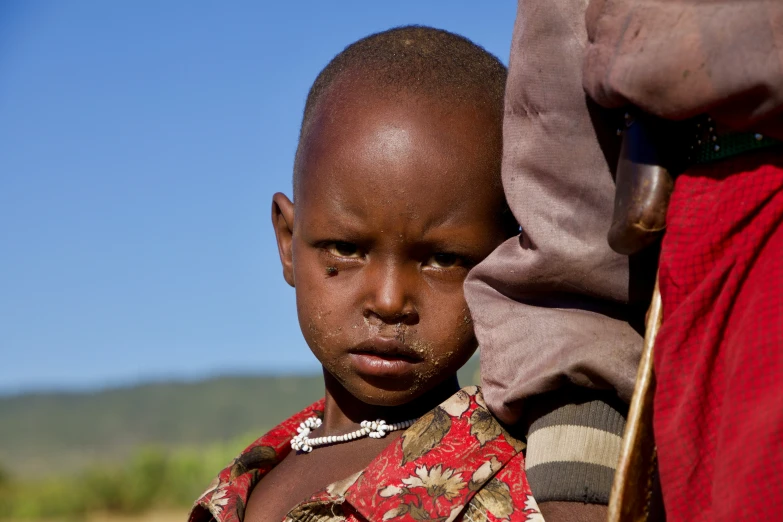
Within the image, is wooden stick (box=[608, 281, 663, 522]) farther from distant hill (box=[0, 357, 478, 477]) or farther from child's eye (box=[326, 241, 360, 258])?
distant hill (box=[0, 357, 478, 477])

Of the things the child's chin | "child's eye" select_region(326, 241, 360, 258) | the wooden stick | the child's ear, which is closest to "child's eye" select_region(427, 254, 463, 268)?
"child's eye" select_region(326, 241, 360, 258)

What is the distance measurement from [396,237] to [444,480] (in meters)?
0.50

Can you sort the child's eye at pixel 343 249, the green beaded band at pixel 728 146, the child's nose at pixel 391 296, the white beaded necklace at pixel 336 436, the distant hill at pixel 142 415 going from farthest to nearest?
the distant hill at pixel 142 415 → the white beaded necklace at pixel 336 436 → the child's eye at pixel 343 249 → the child's nose at pixel 391 296 → the green beaded band at pixel 728 146

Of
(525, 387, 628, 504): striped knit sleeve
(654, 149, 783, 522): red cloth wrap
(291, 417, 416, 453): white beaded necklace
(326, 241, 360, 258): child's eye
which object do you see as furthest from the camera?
(291, 417, 416, 453): white beaded necklace

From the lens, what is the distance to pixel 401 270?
2.01 m

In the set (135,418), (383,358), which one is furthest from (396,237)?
(135,418)

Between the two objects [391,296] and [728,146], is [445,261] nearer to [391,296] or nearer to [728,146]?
[391,296]

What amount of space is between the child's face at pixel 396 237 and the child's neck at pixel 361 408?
15cm

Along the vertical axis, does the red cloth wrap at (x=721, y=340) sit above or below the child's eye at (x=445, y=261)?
below

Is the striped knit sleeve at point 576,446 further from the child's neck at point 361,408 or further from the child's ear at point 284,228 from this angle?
the child's ear at point 284,228

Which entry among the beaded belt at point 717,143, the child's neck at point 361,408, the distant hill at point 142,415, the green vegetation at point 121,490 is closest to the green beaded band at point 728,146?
the beaded belt at point 717,143

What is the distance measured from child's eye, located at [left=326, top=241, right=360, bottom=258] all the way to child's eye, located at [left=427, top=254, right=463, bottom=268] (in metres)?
0.16

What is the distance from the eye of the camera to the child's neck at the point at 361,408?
227 centimetres

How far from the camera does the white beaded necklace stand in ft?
7.36
